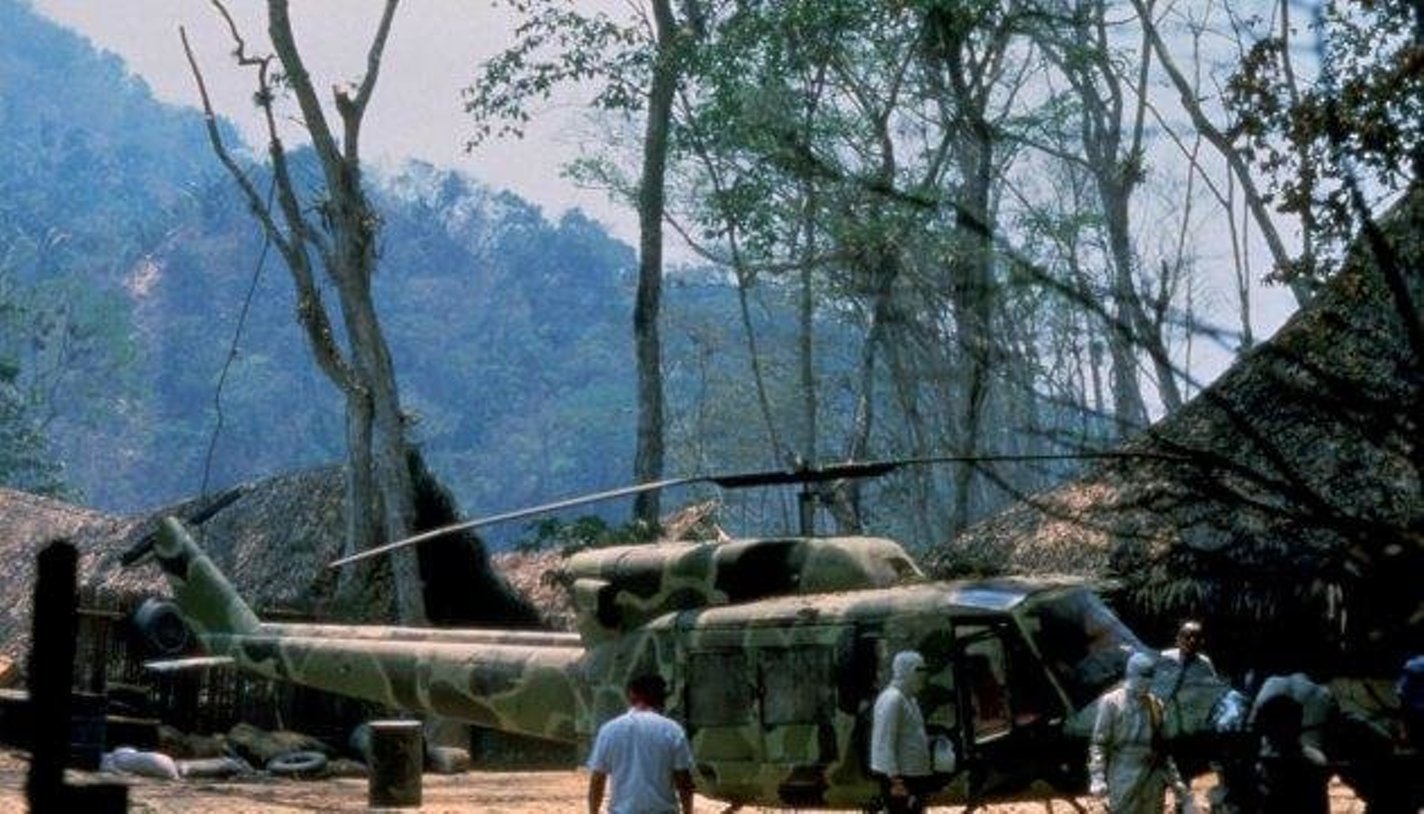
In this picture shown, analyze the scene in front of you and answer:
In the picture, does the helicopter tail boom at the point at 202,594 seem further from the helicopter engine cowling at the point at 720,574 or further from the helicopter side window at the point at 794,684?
the helicopter side window at the point at 794,684

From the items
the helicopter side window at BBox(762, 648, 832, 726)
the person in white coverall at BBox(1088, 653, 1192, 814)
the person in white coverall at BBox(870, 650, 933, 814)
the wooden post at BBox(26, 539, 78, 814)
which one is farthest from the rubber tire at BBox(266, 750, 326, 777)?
the wooden post at BBox(26, 539, 78, 814)

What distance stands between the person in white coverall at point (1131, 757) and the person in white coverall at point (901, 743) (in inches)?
37.4

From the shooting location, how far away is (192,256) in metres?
125

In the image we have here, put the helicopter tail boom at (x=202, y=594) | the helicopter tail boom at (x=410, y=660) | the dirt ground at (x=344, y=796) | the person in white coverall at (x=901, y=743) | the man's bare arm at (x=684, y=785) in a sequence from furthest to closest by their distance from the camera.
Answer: the helicopter tail boom at (x=202, y=594)
the dirt ground at (x=344, y=796)
the helicopter tail boom at (x=410, y=660)
the person in white coverall at (x=901, y=743)
the man's bare arm at (x=684, y=785)

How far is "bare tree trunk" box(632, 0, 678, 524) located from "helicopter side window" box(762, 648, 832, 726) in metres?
16.9

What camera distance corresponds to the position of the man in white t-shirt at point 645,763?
34.7ft

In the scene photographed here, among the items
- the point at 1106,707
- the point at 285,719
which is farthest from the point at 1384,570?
the point at 285,719

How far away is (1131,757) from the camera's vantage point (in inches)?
488

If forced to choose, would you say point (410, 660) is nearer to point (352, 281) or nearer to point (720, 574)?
point (720, 574)

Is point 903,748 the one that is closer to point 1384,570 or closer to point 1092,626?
point 1092,626

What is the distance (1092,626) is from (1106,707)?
4.12 ft

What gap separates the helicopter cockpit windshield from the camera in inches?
534

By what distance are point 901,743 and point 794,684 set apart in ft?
4.17

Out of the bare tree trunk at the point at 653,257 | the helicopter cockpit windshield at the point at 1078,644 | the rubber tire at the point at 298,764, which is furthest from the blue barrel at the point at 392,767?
the bare tree trunk at the point at 653,257
